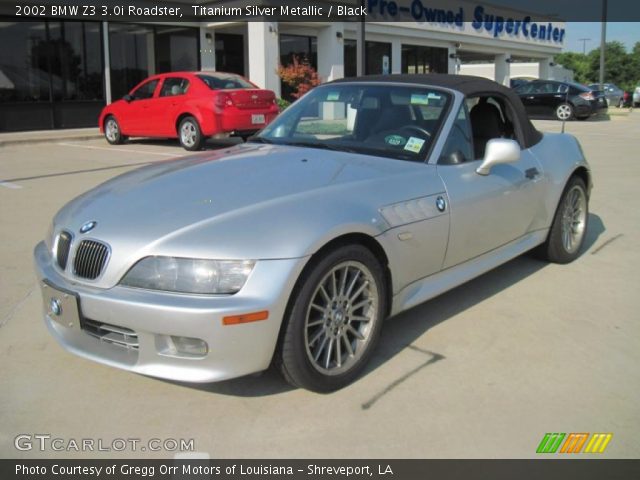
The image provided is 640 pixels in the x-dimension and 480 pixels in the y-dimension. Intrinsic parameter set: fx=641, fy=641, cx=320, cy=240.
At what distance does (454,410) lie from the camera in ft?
9.88

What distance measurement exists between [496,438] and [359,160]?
66.9 inches

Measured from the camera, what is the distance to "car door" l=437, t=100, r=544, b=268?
12.4 feet

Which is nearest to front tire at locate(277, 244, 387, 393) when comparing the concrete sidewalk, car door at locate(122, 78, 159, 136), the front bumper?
the front bumper

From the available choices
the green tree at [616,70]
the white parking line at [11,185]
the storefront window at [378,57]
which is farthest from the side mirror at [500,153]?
the green tree at [616,70]

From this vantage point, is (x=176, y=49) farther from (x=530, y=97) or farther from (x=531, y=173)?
(x=531, y=173)

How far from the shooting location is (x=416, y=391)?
3182mm

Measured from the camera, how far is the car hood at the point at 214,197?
282 centimetres

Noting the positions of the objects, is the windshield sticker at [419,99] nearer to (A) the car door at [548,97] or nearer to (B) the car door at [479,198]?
(B) the car door at [479,198]

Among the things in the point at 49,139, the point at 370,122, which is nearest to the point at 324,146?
the point at 370,122

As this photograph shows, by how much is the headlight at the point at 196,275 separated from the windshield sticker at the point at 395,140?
157 centimetres

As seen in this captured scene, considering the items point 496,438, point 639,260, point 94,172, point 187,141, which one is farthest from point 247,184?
point 187,141

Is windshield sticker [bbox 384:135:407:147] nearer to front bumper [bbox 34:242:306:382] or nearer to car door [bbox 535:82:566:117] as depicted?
front bumper [bbox 34:242:306:382]

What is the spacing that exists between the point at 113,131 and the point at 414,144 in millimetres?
11970
